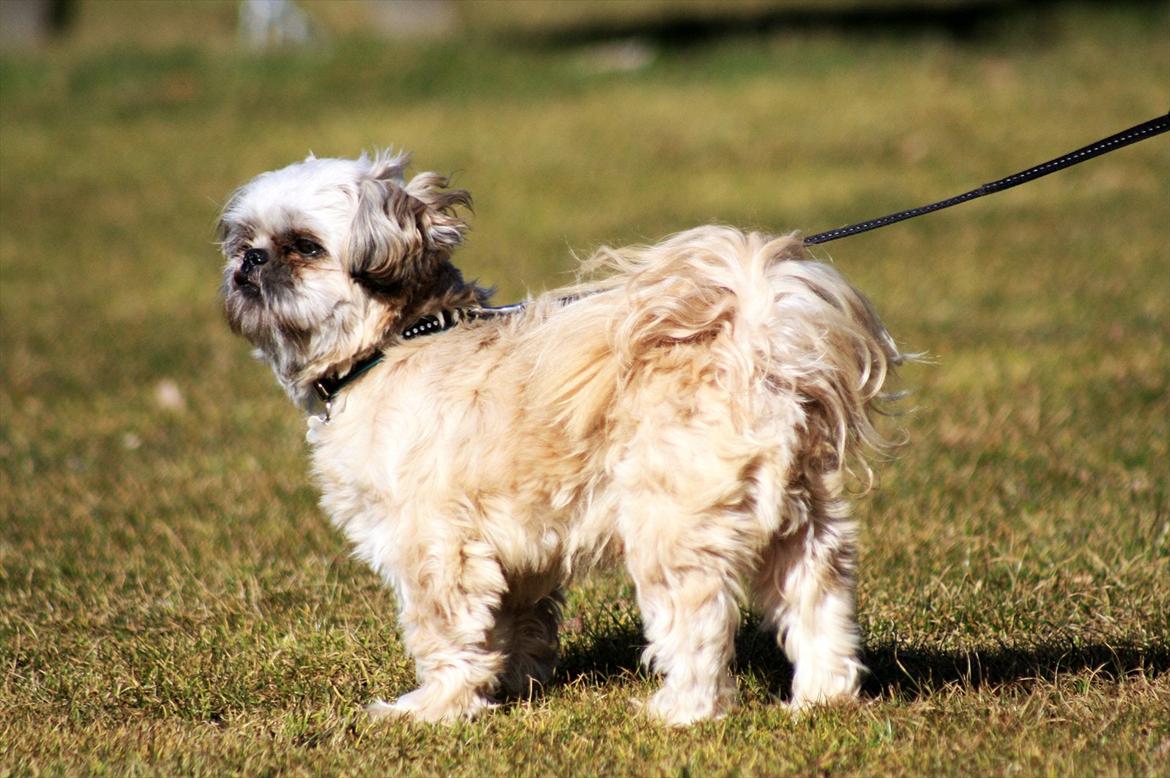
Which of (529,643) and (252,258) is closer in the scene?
(252,258)

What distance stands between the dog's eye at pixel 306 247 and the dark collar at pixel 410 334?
0.33 metres

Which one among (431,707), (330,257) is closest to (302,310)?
(330,257)

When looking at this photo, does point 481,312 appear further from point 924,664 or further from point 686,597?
point 924,664

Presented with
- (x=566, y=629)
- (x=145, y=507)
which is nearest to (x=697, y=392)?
(x=566, y=629)

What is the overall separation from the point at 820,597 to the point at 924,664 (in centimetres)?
72

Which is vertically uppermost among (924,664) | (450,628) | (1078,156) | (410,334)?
(1078,156)

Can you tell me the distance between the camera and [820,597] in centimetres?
377

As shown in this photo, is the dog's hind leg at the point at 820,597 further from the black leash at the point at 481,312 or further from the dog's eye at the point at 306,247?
the dog's eye at the point at 306,247

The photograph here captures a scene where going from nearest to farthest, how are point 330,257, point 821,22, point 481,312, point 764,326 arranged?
point 764,326 → point 330,257 → point 481,312 → point 821,22

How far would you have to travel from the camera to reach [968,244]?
37.9 feet

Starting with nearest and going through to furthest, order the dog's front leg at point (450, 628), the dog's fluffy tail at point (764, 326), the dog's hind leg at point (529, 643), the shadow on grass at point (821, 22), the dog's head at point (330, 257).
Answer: the dog's fluffy tail at point (764, 326)
the dog's front leg at point (450, 628)
the dog's head at point (330, 257)
the dog's hind leg at point (529, 643)
the shadow on grass at point (821, 22)

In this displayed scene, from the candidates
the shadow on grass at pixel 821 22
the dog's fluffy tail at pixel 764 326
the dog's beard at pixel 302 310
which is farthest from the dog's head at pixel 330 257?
the shadow on grass at pixel 821 22

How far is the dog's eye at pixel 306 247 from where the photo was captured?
4095mm

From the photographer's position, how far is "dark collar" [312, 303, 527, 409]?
4172 mm
